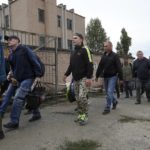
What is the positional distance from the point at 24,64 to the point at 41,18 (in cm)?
3493

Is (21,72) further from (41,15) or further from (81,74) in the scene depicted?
(41,15)

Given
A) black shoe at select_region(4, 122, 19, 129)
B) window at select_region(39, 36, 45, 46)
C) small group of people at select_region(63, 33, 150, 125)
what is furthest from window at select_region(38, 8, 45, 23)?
black shoe at select_region(4, 122, 19, 129)

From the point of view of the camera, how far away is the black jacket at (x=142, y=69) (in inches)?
478

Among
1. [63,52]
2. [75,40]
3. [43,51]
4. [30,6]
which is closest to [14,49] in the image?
[75,40]

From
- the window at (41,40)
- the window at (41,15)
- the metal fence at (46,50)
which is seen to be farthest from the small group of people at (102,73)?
the window at (41,15)

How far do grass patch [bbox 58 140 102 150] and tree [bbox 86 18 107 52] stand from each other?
40.8m

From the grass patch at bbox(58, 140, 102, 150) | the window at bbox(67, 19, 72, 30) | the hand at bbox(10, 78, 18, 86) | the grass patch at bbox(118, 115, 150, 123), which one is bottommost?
the grass patch at bbox(58, 140, 102, 150)

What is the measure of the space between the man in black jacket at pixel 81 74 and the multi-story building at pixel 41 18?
27926 mm

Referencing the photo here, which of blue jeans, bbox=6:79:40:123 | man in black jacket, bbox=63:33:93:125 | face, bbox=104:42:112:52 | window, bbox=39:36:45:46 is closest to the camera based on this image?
blue jeans, bbox=6:79:40:123

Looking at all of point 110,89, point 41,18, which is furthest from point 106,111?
point 41,18

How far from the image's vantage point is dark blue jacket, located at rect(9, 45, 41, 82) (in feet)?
23.1

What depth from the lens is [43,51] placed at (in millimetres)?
11945

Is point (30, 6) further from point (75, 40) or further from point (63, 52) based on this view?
point (75, 40)

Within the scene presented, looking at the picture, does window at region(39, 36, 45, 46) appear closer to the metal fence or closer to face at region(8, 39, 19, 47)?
the metal fence
